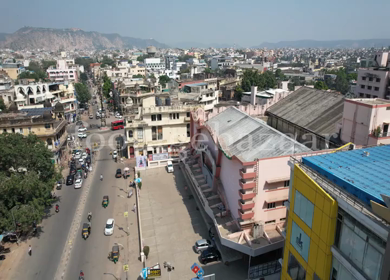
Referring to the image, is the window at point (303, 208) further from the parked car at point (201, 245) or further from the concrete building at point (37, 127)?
the concrete building at point (37, 127)

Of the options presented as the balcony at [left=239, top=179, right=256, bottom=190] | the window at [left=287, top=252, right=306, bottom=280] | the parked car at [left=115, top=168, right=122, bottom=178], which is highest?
the balcony at [left=239, top=179, right=256, bottom=190]

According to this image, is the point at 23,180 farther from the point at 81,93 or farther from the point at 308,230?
the point at 81,93

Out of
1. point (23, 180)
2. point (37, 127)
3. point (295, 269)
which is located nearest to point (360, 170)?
point (295, 269)

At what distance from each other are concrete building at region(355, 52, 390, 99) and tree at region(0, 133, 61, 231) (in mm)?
62237

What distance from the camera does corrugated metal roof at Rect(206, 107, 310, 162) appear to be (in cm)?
2334

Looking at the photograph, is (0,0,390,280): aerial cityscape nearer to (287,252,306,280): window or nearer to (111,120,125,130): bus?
(287,252,306,280): window

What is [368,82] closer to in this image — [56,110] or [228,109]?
[228,109]

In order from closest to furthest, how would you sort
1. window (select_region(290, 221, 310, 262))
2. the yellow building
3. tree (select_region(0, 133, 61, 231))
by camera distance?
the yellow building, window (select_region(290, 221, 310, 262)), tree (select_region(0, 133, 61, 231))

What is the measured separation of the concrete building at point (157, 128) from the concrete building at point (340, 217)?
105 ft

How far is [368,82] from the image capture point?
6256cm

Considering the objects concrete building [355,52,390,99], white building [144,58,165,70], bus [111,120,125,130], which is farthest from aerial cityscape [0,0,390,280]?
white building [144,58,165,70]

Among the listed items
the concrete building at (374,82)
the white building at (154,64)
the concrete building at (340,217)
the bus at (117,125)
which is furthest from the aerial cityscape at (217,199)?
the white building at (154,64)

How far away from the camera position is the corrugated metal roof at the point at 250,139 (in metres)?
23.3

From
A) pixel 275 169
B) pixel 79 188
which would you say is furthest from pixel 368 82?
pixel 79 188
